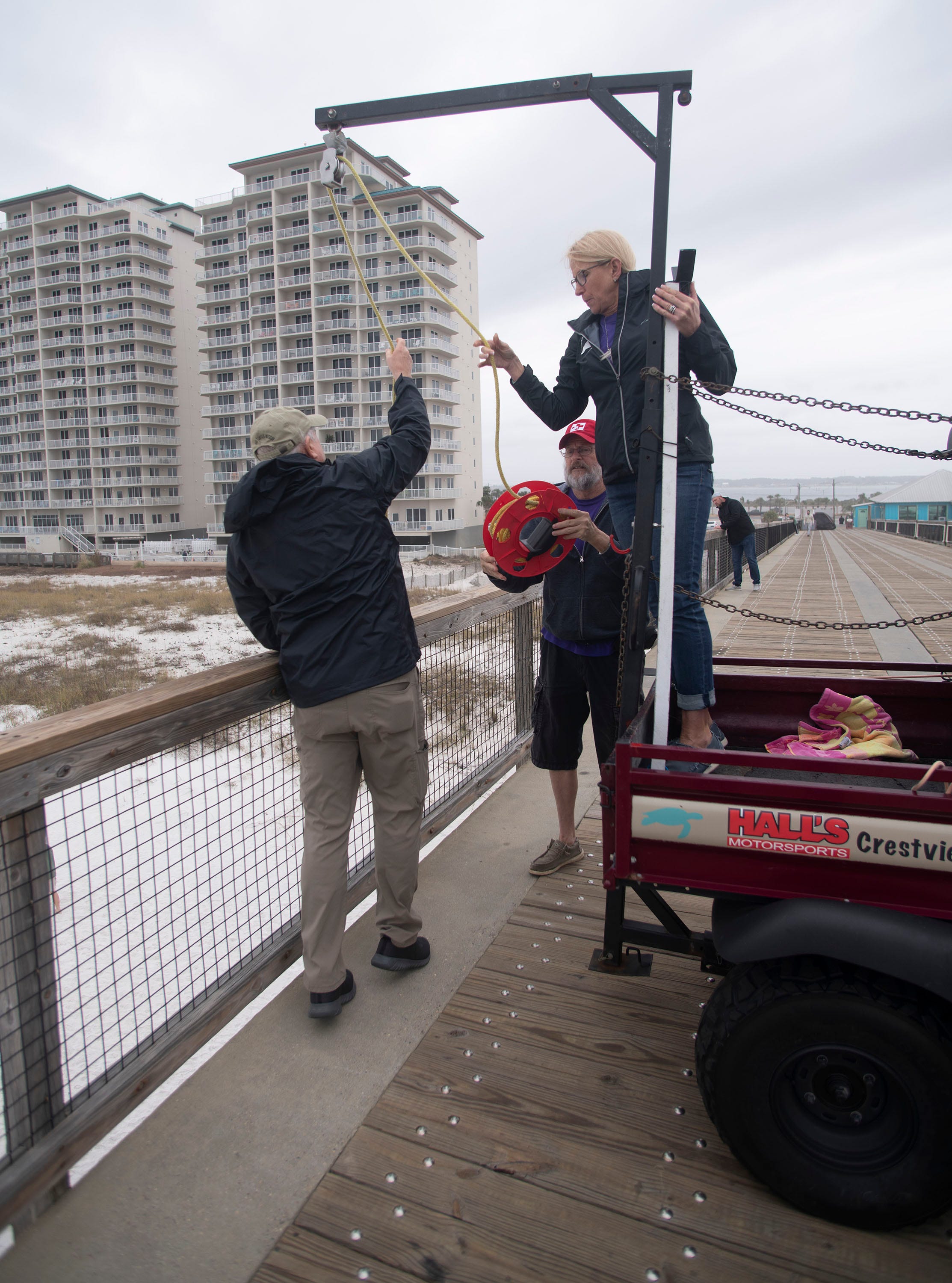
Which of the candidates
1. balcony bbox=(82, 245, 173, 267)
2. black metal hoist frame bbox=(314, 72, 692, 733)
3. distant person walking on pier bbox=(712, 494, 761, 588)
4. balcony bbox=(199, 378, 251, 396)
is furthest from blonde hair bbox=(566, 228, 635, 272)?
balcony bbox=(82, 245, 173, 267)

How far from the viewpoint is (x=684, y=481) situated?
223 cm

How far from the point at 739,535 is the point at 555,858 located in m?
10.6

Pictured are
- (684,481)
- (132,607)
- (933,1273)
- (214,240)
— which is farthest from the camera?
(214,240)

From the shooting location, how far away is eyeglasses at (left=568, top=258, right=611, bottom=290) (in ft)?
7.68

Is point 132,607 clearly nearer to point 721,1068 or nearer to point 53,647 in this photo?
point 53,647

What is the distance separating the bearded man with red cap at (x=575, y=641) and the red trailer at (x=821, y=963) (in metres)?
1.16

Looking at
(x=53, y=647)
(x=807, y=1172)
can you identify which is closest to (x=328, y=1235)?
(x=807, y=1172)

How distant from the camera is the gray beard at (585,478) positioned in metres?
3.02

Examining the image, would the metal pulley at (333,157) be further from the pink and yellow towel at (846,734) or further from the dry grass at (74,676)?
the dry grass at (74,676)

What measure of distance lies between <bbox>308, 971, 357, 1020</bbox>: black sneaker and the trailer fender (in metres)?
1.24

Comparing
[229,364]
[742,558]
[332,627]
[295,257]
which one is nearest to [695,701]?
[332,627]

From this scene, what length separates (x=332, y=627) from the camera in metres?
2.29

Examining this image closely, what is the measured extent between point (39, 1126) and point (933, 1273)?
1.94 meters

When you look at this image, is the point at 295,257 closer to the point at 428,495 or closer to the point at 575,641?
the point at 428,495
